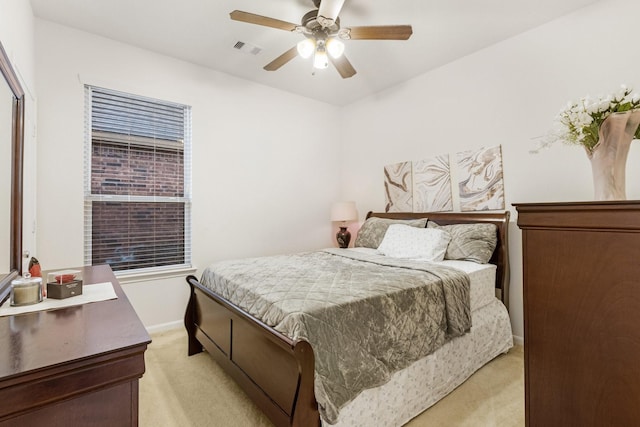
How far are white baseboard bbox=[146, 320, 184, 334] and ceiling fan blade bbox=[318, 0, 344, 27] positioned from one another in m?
3.15

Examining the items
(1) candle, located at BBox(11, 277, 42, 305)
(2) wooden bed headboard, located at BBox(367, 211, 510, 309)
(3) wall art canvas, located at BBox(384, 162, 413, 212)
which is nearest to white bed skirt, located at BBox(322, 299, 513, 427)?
(2) wooden bed headboard, located at BBox(367, 211, 510, 309)

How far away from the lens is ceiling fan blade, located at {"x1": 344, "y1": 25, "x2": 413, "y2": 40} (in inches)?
85.8

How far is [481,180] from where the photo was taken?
3.15 metres

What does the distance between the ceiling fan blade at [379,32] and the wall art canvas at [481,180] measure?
1.52 m

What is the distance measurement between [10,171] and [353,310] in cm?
197

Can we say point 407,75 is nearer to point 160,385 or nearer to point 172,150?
point 172,150

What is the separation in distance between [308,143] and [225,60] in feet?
5.06

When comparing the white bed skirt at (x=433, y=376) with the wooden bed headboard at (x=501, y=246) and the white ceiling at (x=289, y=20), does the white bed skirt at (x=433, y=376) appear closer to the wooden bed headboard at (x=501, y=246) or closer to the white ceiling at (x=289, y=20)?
the wooden bed headboard at (x=501, y=246)

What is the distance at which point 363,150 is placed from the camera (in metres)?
4.48

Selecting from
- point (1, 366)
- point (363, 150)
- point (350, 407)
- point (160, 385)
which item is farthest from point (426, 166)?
point (1, 366)

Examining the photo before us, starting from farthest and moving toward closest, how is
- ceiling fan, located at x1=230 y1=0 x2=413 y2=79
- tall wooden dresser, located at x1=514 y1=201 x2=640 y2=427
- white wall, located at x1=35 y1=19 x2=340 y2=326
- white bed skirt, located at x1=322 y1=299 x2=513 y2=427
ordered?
1. white wall, located at x1=35 y1=19 x2=340 y2=326
2. ceiling fan, located at x1=230 y1=0 x2=413 y2=79
3. white bed skirt, located at x1=322 y1=299 x2=513 y2=427
4. tall wooden dresser, located at x1=514 y1=201 x2=640 y2=427

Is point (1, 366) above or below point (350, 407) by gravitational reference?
above

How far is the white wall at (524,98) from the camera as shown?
2.38 meters

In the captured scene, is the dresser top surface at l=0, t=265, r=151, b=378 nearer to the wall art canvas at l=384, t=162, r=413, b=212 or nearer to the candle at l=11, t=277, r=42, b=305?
the candle at l=11, t=277, r=42, b=305
